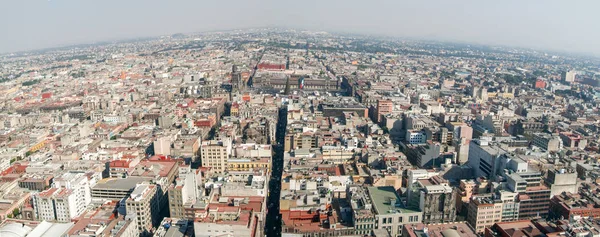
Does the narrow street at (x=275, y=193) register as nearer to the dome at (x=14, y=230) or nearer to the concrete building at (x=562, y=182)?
the dome at (x=14, y=230)

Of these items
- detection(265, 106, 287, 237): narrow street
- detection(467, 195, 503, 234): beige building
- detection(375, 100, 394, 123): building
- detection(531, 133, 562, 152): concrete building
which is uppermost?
detection(375, 100, 394, 123): building

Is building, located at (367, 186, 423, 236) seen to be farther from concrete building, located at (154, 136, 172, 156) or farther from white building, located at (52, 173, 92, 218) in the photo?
concrete building, located at (154, 136, 172, 156)

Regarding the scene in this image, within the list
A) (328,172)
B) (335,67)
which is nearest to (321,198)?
(328,172)

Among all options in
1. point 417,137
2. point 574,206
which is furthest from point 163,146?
point 574,206

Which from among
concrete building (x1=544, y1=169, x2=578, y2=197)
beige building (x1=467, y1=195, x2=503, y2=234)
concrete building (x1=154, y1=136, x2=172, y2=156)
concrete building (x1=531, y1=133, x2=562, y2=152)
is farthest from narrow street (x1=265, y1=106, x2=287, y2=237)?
concrete building (x1=531, y1=133, x2=562, y2=152)

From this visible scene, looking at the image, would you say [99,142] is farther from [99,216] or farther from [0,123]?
[99,216]

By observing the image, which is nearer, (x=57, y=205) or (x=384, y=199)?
(x=384, y=199)

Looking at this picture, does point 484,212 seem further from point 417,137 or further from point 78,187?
point 78,187
